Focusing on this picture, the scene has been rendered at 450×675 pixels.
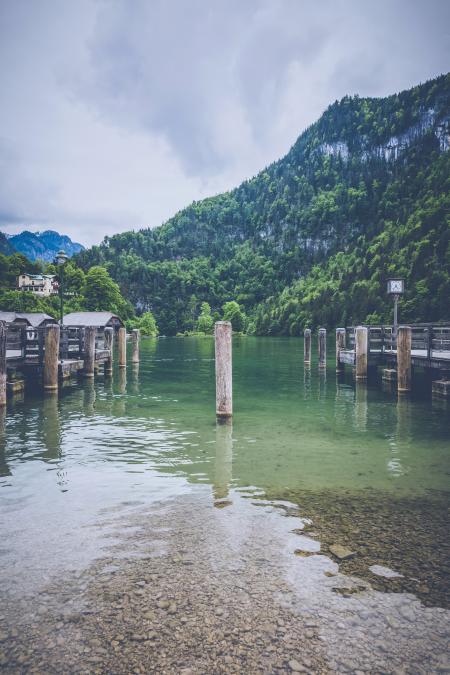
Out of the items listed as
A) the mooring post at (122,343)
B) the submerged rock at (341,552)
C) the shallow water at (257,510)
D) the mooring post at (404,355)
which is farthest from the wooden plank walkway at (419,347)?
the mooring post at (122,343)

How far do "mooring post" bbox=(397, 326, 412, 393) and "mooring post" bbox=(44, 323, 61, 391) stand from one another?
13824mm

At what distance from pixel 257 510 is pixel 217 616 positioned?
254cm

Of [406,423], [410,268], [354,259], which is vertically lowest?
[406,423]

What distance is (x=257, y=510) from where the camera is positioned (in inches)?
253

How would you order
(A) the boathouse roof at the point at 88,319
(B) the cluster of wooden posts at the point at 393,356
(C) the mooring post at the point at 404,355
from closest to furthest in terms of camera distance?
(B) the cluster of wooden posts at the point at 393,356
(C) the mooring post at the point at 404,355
(A) the boathouse roof at the point at 88,319

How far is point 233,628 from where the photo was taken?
3.79 metres

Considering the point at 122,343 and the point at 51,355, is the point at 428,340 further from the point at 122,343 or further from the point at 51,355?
the point at 122,343

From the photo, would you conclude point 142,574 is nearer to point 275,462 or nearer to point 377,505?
point 377,505

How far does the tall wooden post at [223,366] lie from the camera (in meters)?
12.5

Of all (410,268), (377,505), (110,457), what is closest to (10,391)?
(110,457)

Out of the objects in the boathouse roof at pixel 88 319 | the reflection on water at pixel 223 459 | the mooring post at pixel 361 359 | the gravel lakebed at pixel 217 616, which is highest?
the boathouse roof at pixel 88 319

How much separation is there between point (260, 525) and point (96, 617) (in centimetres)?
256

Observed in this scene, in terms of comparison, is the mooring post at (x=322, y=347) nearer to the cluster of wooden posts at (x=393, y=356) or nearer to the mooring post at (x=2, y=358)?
the cluster of wooden posts at (x=393, y=356)

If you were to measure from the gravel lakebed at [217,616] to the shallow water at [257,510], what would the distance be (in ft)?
0.07
